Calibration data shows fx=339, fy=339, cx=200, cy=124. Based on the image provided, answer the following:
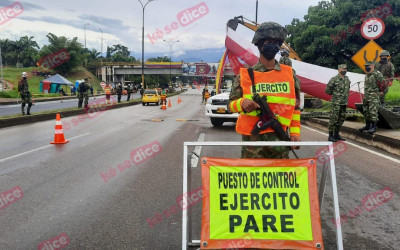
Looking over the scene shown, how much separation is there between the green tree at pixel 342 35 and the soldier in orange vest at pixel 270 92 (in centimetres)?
2909

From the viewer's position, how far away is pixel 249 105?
2752 mm

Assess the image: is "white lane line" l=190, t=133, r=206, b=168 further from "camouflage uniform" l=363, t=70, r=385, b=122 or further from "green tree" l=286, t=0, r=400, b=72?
"green tree" l=286, t=0, r=400, b=72

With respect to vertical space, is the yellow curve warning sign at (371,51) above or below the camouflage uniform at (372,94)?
above

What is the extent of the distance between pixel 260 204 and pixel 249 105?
0.80 metres

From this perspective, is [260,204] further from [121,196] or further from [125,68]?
[125,68]

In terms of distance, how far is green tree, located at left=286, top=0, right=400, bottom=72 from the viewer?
1138 inches

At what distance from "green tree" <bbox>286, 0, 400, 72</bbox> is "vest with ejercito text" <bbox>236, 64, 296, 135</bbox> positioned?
29147 mm

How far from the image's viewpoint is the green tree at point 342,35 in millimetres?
28906

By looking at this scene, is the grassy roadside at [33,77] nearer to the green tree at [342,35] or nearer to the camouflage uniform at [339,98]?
the green tree at [342,35]

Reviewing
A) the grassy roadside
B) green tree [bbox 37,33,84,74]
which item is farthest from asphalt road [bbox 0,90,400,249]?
green tree [bbox 37,33,84,74]

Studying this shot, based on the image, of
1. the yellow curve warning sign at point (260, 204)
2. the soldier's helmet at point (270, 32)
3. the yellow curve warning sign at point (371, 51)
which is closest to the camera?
the yellow curve warning sign at point (260, 204)

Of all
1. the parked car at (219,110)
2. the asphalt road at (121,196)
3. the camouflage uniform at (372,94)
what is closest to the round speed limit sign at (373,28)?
the camouflage uniform at (372,94)

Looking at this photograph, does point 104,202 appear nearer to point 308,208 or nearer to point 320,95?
point 308,208

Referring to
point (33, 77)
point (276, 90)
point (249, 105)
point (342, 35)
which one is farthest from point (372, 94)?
point (33, 77)
